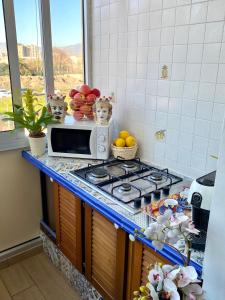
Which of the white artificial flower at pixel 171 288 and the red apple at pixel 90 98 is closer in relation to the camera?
the white artificial flower at pixel 171 288

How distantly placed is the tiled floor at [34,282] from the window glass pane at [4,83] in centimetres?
106

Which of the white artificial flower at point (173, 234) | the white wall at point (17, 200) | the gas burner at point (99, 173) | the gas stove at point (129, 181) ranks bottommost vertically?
the white wall at point (17, 200)

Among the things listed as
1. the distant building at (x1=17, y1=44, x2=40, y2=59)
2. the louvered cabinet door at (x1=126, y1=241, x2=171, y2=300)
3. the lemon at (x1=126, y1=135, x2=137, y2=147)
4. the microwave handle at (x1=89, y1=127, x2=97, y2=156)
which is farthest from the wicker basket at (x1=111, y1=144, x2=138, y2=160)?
the distant building at (x1=17, y1=44, x2=40, y2=59)

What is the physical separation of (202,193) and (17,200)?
1.54 metres

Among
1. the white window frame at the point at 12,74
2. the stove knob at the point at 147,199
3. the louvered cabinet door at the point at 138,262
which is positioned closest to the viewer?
the louvered cabinet door at the point at 138,262

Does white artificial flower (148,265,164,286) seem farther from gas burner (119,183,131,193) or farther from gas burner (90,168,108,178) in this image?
gas burner (90,168,108,178)

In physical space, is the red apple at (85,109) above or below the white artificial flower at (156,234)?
above

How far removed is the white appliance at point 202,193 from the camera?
85cm

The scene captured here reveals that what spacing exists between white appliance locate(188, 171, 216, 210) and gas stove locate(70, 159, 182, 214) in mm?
336

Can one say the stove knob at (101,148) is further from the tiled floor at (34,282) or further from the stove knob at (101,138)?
the tiled floor at (34,282)

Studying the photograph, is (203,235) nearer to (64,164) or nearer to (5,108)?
(64,164)

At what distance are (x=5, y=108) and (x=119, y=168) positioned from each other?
90 centimetres

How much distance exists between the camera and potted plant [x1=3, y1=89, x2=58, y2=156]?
67.8 inches

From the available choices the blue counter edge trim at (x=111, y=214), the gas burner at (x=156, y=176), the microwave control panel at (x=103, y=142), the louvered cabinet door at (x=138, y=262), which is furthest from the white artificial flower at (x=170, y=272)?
the microwave control panel at (x=103, y=142)
